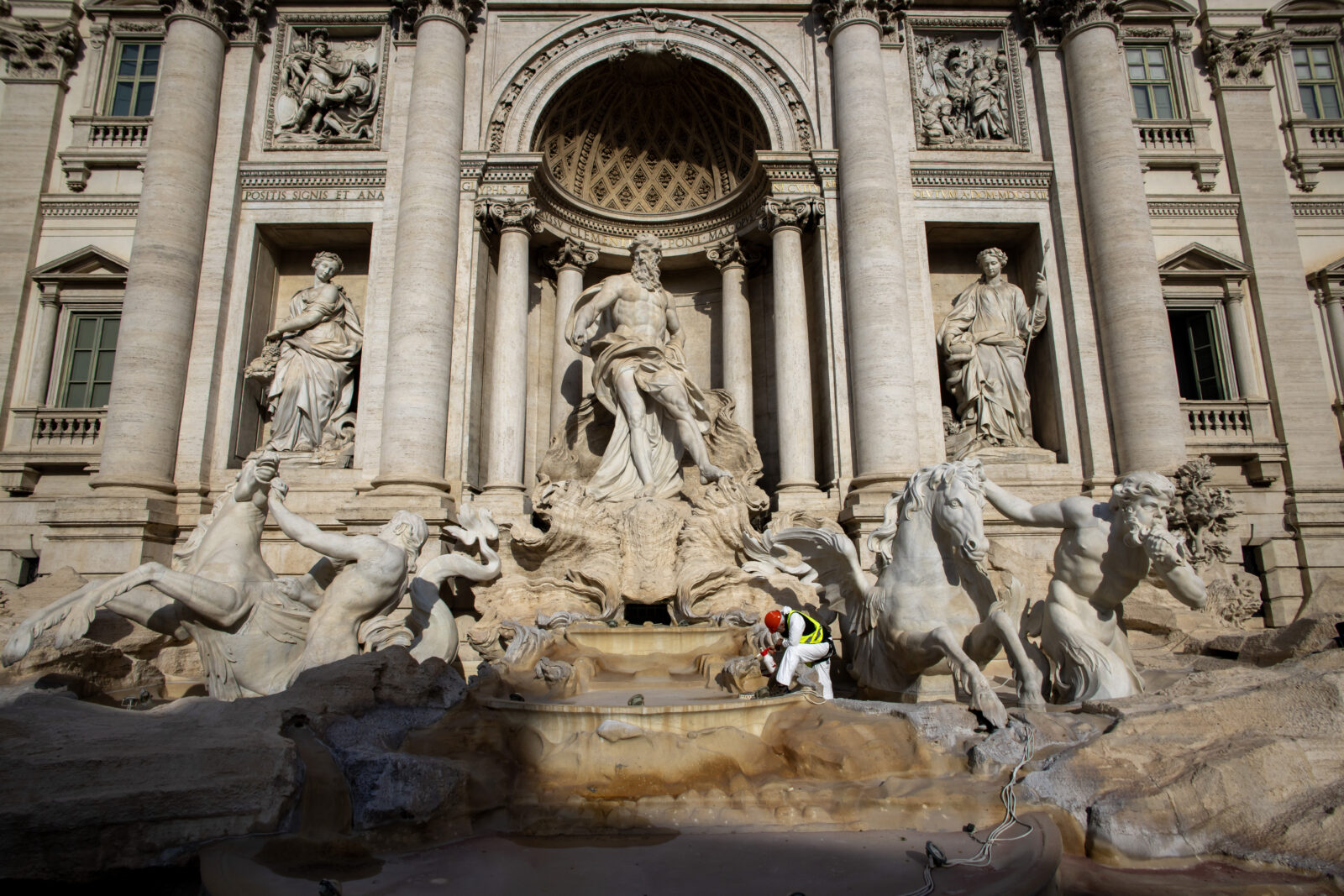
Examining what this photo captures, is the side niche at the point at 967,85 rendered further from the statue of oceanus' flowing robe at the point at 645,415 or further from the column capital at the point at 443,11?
the column capital at the point at 443,11

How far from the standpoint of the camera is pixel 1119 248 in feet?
40.1

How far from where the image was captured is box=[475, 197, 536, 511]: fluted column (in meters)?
12.0

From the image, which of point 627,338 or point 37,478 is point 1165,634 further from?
point 37,478

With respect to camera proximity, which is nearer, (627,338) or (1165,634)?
(1165,634)

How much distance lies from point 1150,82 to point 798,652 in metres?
13.5

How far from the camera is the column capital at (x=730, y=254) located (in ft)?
46.4

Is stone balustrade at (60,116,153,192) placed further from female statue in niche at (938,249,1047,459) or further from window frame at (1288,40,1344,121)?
window frame at (1288,40,1344,121)

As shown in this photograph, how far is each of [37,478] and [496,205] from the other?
8.11 m

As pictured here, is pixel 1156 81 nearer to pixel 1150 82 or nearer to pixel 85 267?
pixel 1150 82

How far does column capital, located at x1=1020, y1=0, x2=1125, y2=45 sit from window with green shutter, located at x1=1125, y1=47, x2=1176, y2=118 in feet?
2.91

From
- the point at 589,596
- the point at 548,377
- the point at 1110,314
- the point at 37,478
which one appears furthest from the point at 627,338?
the point at 37,478

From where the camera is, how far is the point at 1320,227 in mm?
13867

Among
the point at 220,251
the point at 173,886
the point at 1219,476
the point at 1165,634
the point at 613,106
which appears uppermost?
the point at 613,106

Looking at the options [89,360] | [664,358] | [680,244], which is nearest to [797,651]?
[664,358]
